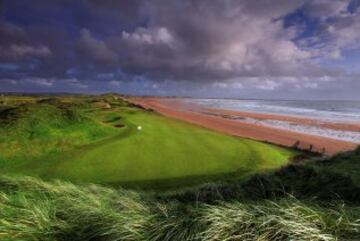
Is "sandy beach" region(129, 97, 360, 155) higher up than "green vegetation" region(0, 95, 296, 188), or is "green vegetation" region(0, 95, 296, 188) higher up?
"green vegetation" region(0, 95, 296, 188)

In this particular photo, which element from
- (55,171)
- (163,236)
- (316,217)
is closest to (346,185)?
(316,217)

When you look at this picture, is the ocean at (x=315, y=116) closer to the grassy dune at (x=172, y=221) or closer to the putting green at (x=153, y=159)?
the putting green at (x=153, y=159)

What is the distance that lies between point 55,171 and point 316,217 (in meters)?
9.24

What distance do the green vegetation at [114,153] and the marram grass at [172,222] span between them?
5997 millimetres

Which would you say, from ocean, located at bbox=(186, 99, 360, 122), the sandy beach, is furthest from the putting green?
ocean, located at bbox=(186, 99, 360, 122)

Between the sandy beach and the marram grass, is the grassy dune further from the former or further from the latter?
the sandy beach

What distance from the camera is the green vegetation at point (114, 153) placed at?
10.8 m

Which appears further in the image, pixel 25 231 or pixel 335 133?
pixel 335 133

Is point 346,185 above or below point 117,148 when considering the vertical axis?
above

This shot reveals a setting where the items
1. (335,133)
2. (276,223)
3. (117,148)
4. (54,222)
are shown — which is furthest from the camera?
(335,133)

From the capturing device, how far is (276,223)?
3.16 metres

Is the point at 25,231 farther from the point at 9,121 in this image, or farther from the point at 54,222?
the point at 9,121

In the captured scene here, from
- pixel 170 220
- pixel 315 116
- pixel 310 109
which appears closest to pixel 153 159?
pixel 170 220

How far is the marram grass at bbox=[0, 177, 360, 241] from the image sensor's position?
3.09 metres
